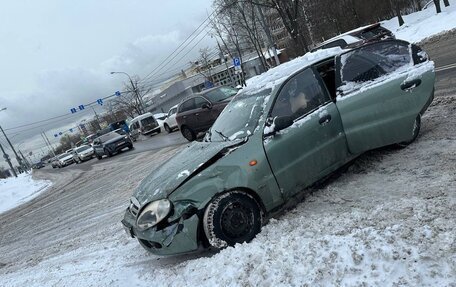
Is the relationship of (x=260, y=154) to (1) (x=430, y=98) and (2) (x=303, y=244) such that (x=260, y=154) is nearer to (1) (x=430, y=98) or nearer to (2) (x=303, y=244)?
(2) (x=303, y=244)

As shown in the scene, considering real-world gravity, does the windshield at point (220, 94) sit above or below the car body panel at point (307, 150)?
above

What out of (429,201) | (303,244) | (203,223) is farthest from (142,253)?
(429,201)

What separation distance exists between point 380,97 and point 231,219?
262 cm

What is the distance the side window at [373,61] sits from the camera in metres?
5.30

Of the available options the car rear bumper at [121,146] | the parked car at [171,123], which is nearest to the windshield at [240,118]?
the parked car at [171,123]

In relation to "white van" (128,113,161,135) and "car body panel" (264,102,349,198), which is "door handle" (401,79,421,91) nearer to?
"car body panel" (264,102,349,198)

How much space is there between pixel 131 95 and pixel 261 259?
7820cm

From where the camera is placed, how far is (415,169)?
484cm

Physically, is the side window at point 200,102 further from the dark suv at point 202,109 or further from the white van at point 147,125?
the white van at point 147,125

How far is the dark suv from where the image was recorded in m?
14.4

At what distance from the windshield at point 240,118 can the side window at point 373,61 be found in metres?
1.19

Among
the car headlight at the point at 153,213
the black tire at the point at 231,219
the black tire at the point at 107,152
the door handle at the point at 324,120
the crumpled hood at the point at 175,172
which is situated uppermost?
the crumpled hood at the point at 175,172

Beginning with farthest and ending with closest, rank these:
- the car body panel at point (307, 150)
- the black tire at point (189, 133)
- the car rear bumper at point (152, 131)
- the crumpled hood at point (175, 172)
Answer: the car rear bumper at point (152, 131)
the black tire at point (189, 133)
the car body panel at point (307, 150)
the crumpled hood at point (175, 172)

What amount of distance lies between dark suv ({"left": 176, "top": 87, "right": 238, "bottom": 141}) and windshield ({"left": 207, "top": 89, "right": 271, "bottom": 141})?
8318 mm
